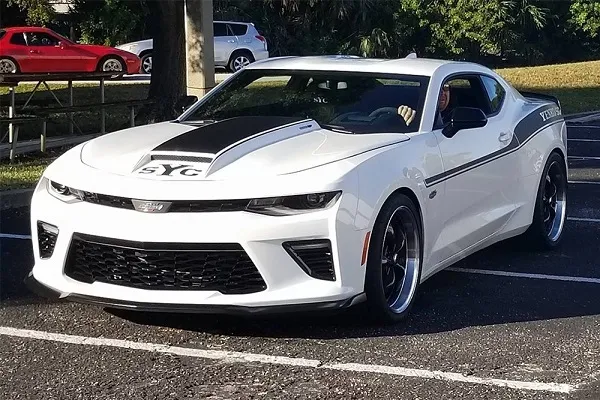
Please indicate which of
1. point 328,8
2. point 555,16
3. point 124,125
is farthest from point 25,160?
point 555,16

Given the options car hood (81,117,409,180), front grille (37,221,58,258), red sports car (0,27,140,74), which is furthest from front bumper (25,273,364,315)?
red sports car (0,27,140,74)

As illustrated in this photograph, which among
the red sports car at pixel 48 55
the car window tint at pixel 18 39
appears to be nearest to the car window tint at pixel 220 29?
the red sports car at pixel 48 55

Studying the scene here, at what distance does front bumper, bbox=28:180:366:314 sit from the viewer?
15.8ft

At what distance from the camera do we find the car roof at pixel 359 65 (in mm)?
6430

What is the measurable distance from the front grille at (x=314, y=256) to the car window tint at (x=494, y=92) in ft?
8.17

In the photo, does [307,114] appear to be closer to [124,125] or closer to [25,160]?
[25,160]

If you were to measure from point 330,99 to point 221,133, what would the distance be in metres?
1.04

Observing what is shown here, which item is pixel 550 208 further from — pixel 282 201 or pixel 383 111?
pixel 282 201

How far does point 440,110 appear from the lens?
631cm

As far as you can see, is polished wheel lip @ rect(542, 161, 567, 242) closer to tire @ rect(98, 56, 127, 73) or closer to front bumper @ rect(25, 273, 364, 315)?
front bumper @ rect(25, 273, 364, 315)

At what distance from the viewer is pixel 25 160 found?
1166cm

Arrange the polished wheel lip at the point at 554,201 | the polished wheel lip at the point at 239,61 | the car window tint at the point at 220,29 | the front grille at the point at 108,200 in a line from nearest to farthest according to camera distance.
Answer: the front grille at the point at 108,200
the polished wheel lip at the point at 554,201
the car window tint at the point at 220,29
the polished wheel lip at the point at 239,61

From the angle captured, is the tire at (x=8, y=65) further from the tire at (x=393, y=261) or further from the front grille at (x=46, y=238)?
the tire at (x=393, y=261)

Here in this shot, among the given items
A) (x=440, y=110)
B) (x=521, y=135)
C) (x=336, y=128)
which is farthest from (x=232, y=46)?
(x=336, y=128)
